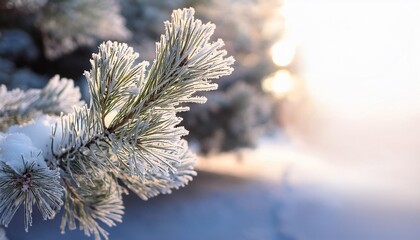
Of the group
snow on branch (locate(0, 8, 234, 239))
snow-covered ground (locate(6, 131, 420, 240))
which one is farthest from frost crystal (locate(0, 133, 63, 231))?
snow-covered ground (locate(6, 131, 420, 240))

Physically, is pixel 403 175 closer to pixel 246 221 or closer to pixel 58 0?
pixel 246 221

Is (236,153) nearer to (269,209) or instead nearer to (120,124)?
(269,209)

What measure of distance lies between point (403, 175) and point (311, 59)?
14.2 ft

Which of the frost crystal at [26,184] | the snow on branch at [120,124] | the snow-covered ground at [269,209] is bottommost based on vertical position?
the frost crystal at [26,184]

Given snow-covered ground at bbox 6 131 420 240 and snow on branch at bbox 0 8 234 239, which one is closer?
snow on branch at bbox 0 8 234 239

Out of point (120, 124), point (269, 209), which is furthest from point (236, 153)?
point (120, 124)

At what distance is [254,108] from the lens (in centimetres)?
895

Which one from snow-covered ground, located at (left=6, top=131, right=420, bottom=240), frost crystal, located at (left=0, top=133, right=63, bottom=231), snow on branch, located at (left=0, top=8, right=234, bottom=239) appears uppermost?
snow-covered ground, located at (left=6, top=131, right=420, bottom=240)

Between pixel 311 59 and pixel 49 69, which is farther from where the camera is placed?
pixel 311 59

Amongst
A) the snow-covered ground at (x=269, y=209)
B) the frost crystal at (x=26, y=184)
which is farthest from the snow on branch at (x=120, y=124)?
the snow-covered ground at (x=269, y=209)

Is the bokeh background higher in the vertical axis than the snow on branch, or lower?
higher

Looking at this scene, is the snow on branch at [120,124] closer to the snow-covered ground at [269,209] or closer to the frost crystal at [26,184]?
the frost crystal at [26,184]

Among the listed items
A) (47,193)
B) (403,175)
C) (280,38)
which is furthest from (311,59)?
(47,193)

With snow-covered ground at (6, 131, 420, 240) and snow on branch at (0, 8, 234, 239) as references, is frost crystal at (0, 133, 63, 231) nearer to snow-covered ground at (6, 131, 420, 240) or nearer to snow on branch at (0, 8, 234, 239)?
snow on branch at (0, 8, 234, 239)
